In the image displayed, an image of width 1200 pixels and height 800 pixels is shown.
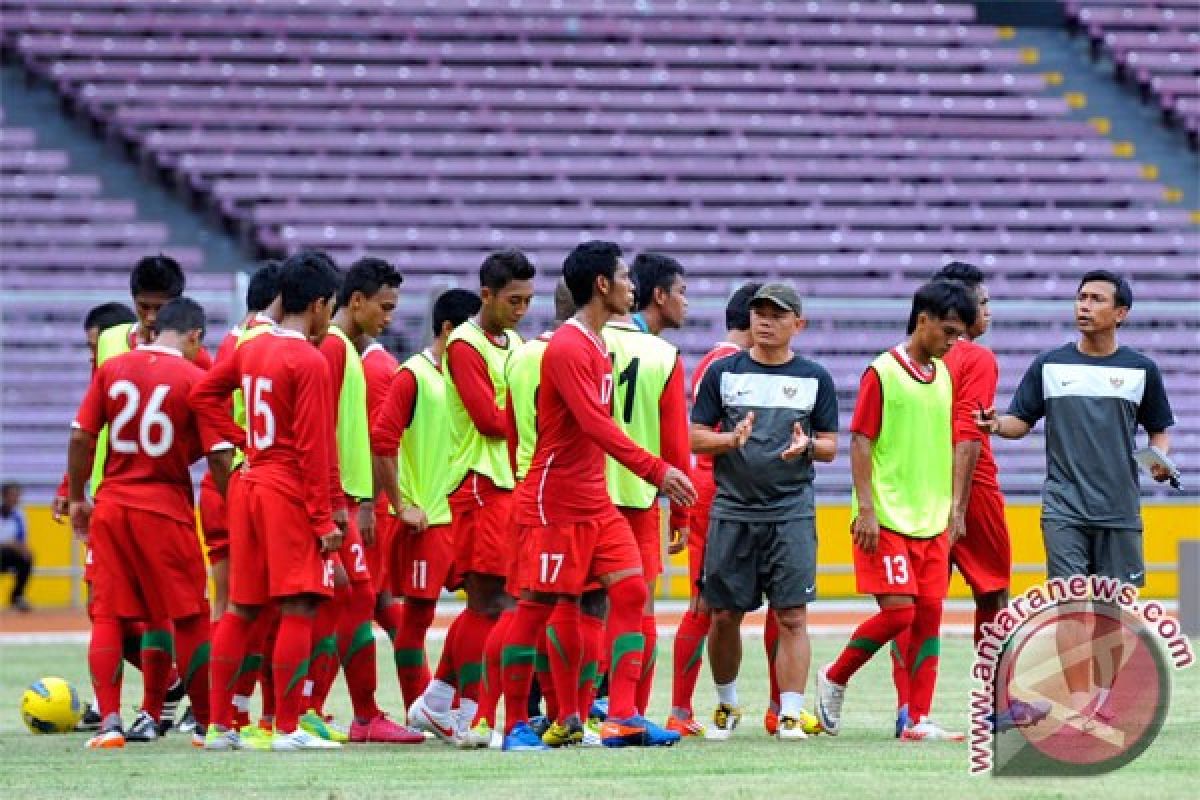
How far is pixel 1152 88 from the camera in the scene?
28.2 metres

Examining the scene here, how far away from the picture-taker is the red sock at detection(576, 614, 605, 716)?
9398 millimetres

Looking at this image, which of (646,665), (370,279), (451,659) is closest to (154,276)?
(370,279)

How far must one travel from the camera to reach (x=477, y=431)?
10.3 meters

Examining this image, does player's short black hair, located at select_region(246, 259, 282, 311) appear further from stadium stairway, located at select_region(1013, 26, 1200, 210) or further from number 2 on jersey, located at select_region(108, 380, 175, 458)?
stadium stairway, located at select_region(1013, 26, 1200, 210)

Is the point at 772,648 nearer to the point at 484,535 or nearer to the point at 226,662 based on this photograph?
the point at 484,535

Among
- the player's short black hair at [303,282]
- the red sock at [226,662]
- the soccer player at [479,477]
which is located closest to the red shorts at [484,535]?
the soccer player at [479,477]

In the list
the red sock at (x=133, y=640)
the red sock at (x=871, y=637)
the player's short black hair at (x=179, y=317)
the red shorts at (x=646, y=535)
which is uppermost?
the player's short black hair at (x=179, y=317)

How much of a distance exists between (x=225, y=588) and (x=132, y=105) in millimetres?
15207

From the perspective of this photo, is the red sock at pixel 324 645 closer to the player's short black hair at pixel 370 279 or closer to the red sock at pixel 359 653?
the red sock at pixel 359 653

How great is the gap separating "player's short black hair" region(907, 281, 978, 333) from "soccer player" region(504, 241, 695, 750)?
1.47 metres

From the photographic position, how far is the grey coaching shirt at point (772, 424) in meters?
9.88

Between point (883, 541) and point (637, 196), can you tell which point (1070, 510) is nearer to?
point (883, 541)

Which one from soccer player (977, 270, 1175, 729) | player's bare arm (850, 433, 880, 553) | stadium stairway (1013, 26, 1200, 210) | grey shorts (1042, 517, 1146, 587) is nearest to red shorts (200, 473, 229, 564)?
player's bare arm (850, 433, 880, 553)

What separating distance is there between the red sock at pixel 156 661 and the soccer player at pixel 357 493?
74 cm
